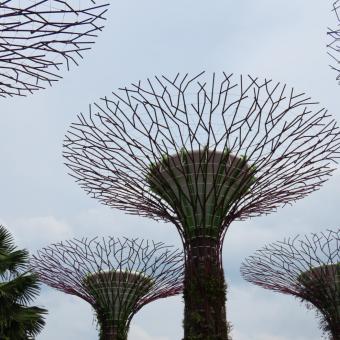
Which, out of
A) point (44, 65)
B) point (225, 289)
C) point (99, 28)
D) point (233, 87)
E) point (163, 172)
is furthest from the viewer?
point (163, 172)

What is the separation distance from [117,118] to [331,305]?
1170 centimetres

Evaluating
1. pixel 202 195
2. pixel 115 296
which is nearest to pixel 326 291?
pixel 115 296

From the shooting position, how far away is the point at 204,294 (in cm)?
1203

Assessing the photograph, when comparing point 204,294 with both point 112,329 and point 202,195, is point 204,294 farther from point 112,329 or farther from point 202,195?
point 112,329

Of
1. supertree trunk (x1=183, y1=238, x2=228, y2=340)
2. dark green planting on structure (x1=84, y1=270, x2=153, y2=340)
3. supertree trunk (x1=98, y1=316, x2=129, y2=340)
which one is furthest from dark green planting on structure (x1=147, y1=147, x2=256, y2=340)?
supertree trunk (x1=98, y1=316, x2=129, y2=340)

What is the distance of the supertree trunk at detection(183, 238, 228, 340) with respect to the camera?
38.2ft

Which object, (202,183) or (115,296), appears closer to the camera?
(202,183)

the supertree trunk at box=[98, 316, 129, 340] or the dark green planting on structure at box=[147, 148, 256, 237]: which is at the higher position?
the dark green planting on structure at box=[147, 148, 256, 237]

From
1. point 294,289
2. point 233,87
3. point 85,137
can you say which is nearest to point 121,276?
point 294,289

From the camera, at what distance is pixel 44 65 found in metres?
6.41

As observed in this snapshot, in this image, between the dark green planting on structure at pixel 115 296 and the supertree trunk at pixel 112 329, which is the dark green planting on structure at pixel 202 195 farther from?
the supertree trunk at pixel 112 329

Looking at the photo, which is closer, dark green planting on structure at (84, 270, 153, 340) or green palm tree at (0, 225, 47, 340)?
green palm tree at (0, 225, 47, 340)

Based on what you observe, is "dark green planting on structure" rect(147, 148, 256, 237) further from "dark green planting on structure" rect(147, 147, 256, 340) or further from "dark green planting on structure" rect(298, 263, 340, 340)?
"dark green planting on structure" rect(298, 263, 340, 340)

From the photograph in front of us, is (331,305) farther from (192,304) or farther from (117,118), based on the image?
(117,118)
